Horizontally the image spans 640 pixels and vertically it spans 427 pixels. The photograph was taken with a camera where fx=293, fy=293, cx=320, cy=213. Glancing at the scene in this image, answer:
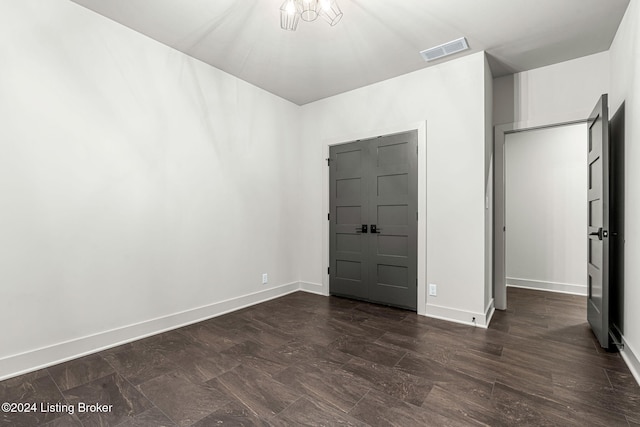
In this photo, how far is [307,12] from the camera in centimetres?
247

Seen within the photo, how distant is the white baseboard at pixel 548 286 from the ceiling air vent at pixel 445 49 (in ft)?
12.3

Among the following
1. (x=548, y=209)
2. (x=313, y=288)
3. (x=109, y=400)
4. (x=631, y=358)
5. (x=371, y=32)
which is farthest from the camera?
(x=548, y=209)

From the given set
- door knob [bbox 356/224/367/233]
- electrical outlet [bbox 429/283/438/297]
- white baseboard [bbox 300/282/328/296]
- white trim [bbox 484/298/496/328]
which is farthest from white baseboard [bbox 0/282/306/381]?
white trim [bbox 484/298/496/328]

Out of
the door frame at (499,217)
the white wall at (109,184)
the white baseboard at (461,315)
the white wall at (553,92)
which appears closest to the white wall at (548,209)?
the white wall at (553,92)

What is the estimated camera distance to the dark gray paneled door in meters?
3.60

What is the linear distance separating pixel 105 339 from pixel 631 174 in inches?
179

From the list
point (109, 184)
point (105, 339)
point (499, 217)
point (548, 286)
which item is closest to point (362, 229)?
point (499, 217)

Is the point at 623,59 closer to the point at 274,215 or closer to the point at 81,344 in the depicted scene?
the point at 274,215

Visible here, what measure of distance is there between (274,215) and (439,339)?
256 centimetres

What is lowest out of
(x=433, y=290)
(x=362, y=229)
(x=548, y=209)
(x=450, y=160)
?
(x=433, y=290)

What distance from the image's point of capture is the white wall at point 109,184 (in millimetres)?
2174

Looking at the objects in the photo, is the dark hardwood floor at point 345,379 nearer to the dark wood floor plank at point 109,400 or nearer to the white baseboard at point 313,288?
the dark wood floor plank at point 109,400

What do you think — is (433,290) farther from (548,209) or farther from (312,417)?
(548,209)

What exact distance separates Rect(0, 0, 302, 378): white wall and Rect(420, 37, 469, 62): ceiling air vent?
218 centimetres
